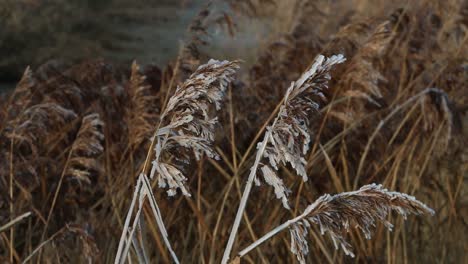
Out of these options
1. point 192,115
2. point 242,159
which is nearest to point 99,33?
point 242,159

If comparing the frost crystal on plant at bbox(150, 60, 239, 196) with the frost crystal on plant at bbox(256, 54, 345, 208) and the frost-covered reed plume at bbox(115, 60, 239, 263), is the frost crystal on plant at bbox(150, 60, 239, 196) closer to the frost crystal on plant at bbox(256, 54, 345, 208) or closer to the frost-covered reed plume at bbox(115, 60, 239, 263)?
the frost-covered reed plume at bbox(115, 60, 239, 263)

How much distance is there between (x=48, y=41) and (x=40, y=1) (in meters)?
0.31

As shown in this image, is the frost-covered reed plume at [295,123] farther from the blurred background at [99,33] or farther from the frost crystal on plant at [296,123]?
the blurred background at [99,33]

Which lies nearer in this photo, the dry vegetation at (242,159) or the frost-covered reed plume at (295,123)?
the frost-covered reed plume at (295,123)

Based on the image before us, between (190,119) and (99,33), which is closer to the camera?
(190,119)

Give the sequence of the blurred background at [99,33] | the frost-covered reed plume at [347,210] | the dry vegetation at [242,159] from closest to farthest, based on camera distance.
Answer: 1. the frost-covered reed plume at [347,210]
2. the dry vegetation at [242,159]
3. the blurred background at [99,33]

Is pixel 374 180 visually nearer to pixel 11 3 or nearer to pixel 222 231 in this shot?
pixel 222 231

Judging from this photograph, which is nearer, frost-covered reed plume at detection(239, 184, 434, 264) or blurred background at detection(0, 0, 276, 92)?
frost-covered reed plume at detection(239, 184, 434, 264)

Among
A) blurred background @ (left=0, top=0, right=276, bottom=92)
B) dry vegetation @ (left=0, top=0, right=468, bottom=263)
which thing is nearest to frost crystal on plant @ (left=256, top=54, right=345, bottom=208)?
dry vegetation @ (left=0, top=0, right=468, bottom=263)

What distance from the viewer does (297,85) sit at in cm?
149

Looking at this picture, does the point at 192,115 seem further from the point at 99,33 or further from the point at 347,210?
the point at 99,33

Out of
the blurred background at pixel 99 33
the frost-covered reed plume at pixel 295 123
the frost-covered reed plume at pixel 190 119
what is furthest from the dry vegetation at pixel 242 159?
the blurred background at pixel 99 33

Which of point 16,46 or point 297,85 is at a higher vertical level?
point 297,85

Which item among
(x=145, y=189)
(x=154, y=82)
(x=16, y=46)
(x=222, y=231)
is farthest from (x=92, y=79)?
(x=16, y=46)
